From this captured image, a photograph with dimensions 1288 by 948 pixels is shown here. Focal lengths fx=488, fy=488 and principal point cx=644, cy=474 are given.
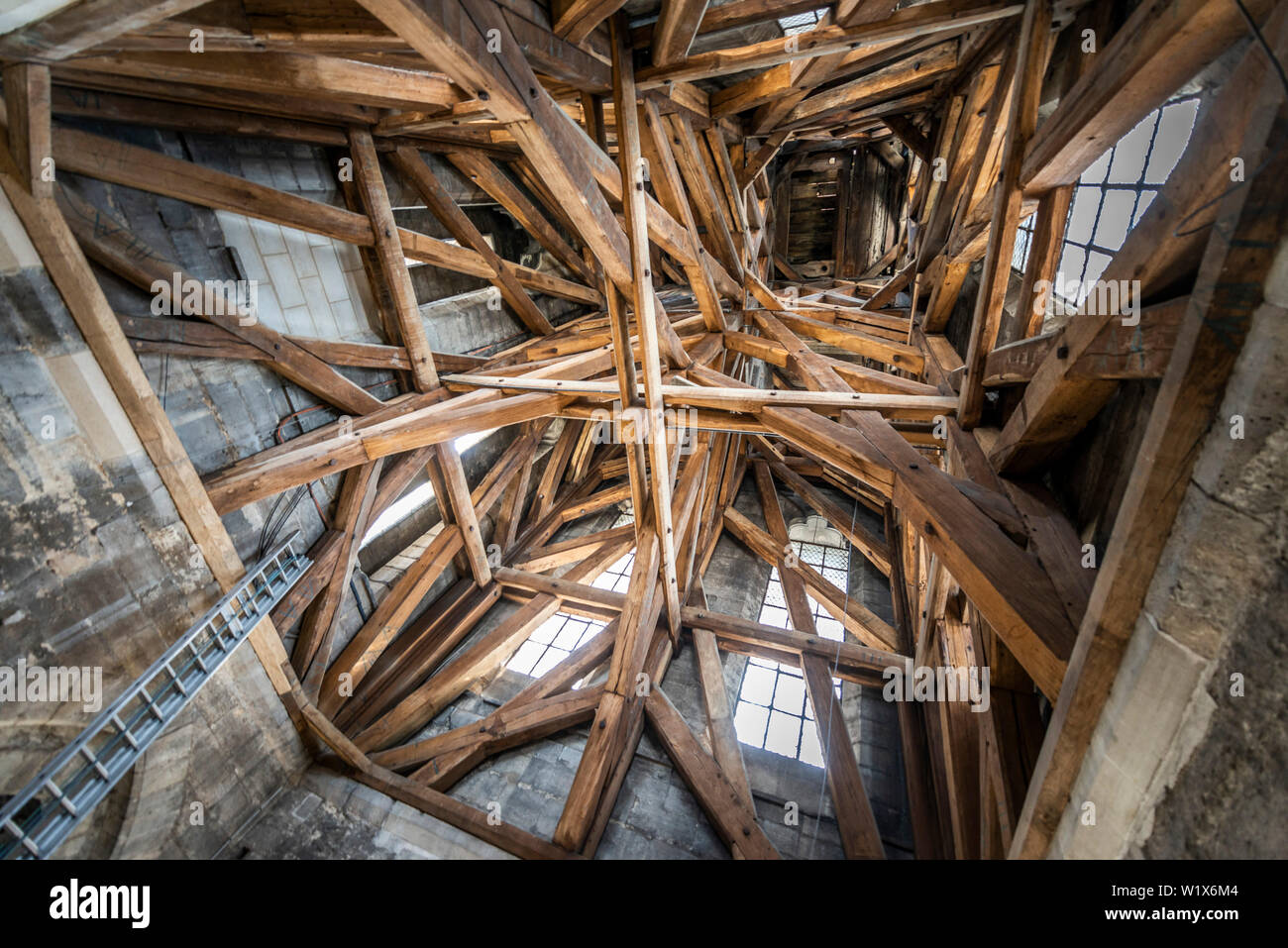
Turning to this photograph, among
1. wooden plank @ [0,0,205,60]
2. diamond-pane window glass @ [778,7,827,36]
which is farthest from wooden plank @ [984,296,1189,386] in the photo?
wooden plank @ [0,0,205,60]

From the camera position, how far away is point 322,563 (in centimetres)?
428

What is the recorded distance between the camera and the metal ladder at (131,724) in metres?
2.11

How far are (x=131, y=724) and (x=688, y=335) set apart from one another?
5.14 meters

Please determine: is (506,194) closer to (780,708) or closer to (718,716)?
(718,716)

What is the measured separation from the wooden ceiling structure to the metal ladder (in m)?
0.39

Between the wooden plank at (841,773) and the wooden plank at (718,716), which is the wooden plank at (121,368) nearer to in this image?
the wooden plank at (718,716)

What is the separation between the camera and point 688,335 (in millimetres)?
5402

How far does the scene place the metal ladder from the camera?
2107mm

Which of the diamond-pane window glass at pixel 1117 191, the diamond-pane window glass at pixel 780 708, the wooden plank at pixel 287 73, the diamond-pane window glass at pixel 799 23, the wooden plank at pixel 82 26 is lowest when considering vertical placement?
the diamond-pane window glass at pixel 780 708

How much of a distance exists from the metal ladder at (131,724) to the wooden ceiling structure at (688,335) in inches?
15.2

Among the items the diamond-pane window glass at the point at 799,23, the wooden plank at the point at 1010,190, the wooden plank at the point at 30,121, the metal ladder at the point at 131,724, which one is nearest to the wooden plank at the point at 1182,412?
the wooden plank at the point at 1010,190
